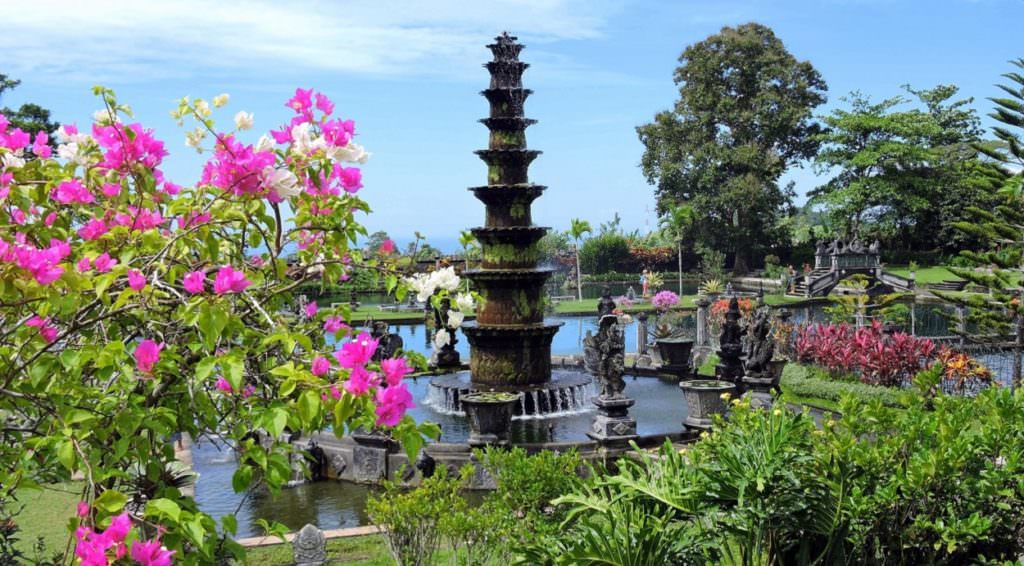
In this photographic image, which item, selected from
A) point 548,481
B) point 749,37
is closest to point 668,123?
point 749,37

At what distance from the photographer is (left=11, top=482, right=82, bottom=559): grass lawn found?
9.38 metres

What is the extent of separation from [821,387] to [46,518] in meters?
13.8

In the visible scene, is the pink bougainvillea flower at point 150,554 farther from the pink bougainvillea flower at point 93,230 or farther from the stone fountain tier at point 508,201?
the stone fountain tier at point 508,201

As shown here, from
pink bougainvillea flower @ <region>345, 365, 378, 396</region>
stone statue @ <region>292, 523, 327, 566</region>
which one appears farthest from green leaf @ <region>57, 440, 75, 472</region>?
stone statue @ <region>292, 523, 327, 566</region>

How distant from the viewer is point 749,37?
51.2 metres

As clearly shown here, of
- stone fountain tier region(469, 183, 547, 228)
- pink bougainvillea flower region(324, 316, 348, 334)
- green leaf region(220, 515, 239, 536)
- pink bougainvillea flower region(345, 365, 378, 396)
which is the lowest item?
green leaf region(220, 515, 239, 536)

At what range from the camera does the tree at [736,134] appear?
Result: 50781 millimetres

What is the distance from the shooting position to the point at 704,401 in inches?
517

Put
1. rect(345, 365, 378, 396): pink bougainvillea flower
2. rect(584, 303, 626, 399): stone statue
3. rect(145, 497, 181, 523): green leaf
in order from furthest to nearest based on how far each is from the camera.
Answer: rect(584, 303, 626, 399): stone statue → rect(345, 365, 378, 396): pink bougainvillea flower → rect(145, 497, 181, 523): green leaf

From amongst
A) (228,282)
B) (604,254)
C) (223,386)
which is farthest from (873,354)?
(604,254)

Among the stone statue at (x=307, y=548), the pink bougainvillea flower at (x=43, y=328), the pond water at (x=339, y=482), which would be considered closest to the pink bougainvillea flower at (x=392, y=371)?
the pink bougainvillea flower at (x=43, y=328)

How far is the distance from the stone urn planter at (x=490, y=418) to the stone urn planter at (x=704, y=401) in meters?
2.89

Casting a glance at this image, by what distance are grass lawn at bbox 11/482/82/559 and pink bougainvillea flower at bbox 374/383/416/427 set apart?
22.1 feet

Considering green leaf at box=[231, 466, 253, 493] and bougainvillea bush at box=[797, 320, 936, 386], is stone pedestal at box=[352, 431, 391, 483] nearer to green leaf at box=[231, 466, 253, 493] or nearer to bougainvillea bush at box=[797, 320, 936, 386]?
green leaf at box=[231, 466, 253, 493]
